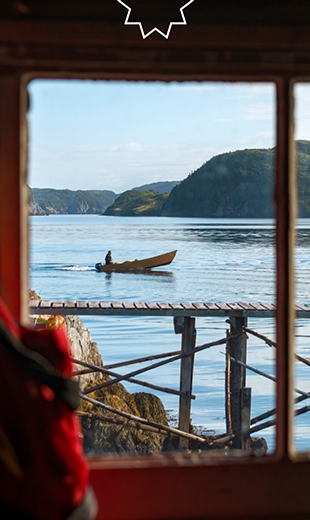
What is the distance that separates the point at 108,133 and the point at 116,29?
5397 cm

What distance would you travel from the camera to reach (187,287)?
4250 cm

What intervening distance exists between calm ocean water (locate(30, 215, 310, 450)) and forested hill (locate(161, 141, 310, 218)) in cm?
273

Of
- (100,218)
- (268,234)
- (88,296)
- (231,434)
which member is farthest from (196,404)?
(100,218)

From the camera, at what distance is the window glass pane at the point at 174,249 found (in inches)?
508

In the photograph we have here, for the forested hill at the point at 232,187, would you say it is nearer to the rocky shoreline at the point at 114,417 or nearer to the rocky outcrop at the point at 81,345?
the rocky outcrop at the point at 81,345

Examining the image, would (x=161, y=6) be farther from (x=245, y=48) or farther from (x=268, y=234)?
(x=268, y=234)

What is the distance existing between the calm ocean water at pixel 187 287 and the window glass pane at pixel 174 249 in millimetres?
107

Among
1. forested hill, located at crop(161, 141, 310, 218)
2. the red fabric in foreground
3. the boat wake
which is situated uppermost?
forested hill, located at crop(161, 141, 310, 218)

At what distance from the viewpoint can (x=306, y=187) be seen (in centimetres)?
5534

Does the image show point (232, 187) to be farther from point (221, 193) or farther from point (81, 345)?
point (81, 345)

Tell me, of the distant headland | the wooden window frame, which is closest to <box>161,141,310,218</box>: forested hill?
the distant headland

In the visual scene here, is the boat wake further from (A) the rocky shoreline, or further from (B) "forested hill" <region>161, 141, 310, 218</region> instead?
(A) the rocky shoreline

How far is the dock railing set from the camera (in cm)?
770

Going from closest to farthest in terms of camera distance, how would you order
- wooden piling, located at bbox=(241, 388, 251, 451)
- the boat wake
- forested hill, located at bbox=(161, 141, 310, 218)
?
1. wooden piling, located at bbox=(241, 388, 251, 451)
2. the boat wake
3. forested hill, located at bbox=(161, 141, 310, 218)
